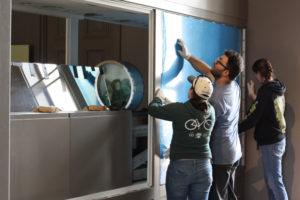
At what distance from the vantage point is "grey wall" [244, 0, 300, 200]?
14.7 ft

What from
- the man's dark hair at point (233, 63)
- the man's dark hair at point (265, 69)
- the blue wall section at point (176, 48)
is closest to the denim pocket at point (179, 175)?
the blue wall section at point (176, 48)

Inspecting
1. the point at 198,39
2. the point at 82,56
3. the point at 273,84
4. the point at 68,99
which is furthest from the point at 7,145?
the point at 82,56

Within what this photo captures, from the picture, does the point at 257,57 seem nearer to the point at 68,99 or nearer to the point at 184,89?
the point at 184,89

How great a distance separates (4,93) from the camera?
2.48 meters

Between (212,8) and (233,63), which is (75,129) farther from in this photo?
(212,8)

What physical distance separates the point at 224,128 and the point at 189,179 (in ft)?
2.15

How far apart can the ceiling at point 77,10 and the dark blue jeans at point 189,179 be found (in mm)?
1246

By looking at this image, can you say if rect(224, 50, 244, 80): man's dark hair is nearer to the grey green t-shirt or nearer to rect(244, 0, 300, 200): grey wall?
the grey green t-shirt

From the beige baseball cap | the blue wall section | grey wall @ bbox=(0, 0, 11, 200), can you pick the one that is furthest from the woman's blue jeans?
grey wall @ bbox=(0, 0, 11, 200)

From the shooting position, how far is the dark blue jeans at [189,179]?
2953 mm

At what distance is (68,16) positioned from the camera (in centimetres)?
405

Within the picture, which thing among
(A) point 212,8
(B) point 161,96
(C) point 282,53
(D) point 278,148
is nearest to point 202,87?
(B) point 161,96

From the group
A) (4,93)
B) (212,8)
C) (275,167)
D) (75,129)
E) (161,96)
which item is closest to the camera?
(4,93)

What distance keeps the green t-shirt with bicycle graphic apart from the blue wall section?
69cm
